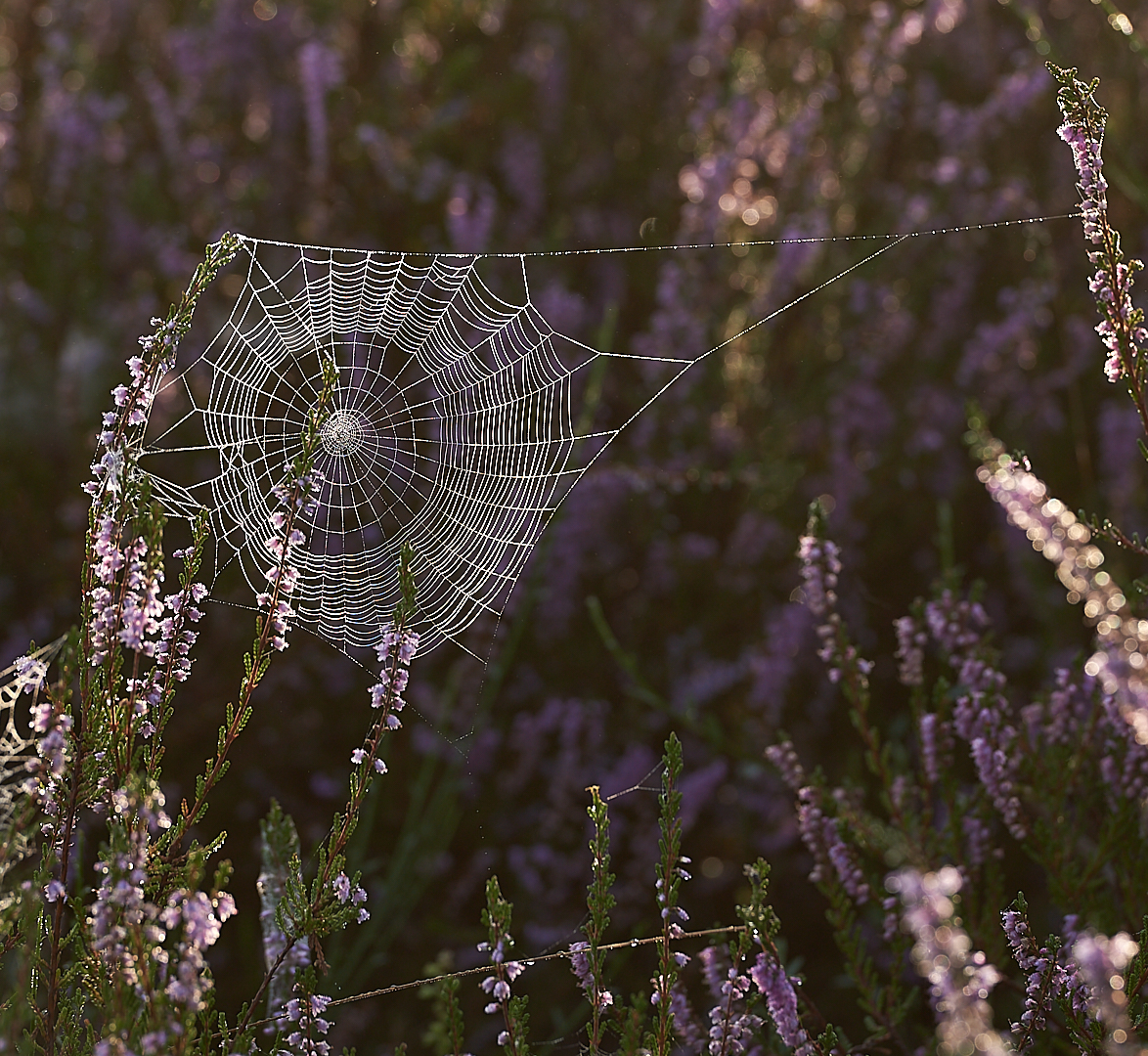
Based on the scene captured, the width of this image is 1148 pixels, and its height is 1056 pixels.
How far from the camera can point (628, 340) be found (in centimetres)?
455

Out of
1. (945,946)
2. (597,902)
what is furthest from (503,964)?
(945,946)

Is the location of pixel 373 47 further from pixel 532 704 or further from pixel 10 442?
pixel 532 704

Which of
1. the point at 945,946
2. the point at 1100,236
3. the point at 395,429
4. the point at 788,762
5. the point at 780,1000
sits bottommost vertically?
the point at 945,946

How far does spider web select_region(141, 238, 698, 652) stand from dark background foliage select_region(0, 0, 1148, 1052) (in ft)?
0.63

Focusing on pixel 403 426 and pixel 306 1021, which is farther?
pixel 403 426

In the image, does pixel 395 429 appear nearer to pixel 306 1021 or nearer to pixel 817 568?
pixel 817 568

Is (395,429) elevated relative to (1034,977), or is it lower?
elevated

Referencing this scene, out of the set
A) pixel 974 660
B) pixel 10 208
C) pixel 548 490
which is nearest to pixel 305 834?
pixel 548 490

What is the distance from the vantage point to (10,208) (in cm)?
490

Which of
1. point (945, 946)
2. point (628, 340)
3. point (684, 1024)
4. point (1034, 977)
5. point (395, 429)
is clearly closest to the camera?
point (945, 946)

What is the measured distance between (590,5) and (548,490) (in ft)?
→ 9.23

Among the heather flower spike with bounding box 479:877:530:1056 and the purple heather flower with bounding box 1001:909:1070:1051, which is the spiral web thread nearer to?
the heather flower spike with bounding box 479:877:530:1056

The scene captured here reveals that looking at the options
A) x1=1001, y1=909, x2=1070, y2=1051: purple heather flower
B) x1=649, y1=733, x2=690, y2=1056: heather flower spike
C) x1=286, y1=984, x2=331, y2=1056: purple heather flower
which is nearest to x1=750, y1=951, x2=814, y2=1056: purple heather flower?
x1=649, y1=733, x2=690, y2=1056: heather flower spike

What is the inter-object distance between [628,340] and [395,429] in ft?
3.42
